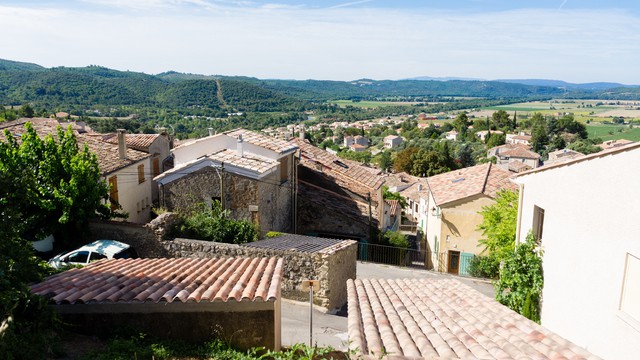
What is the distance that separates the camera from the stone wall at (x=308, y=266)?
13.9 m

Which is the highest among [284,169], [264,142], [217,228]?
[264,142]

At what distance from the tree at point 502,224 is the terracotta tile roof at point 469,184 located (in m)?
4.41

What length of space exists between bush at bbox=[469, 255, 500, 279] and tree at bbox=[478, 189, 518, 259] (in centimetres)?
195

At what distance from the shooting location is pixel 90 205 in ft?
54.0

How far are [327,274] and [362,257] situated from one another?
28.7 ft

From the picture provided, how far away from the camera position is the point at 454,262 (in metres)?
24.1

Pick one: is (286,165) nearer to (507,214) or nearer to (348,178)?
(348,178)

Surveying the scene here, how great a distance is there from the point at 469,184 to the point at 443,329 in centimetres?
1922

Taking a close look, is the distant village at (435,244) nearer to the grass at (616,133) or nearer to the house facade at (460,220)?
the house facade at (460,220)

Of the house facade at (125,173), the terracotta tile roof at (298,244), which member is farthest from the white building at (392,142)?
the terracotta tile roof at (298,244)

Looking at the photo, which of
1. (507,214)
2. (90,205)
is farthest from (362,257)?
(90,205)

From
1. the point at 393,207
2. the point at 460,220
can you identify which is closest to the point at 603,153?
the point at 460,220

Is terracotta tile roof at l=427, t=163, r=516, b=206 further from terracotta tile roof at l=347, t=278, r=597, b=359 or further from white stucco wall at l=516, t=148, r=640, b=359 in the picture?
terracotta tile roof at l=347, t=278, r=597, b=359

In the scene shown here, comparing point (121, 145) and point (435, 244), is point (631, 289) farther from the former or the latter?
point (121, 145)
